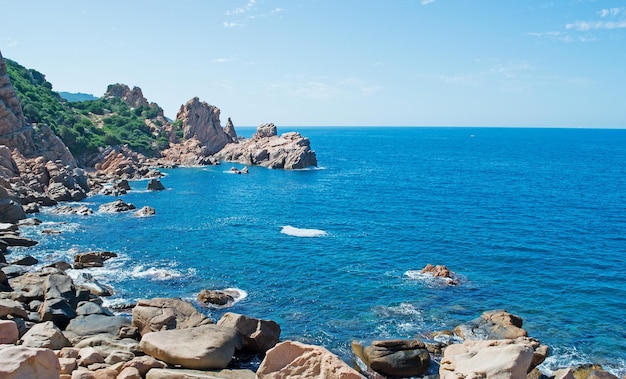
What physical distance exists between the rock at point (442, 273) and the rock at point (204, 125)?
122348 millimetres

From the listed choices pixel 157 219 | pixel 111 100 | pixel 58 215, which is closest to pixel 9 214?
pixel 58 215

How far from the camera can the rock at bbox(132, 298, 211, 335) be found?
31434mm

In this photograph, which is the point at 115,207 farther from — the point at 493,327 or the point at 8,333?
the point at 493,327

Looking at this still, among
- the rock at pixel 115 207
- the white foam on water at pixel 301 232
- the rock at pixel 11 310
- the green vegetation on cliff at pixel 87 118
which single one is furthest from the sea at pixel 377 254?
the green vegetation on cliff at pixel 87 118

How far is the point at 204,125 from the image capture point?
167250 millimetres

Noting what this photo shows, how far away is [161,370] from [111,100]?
18345 cm

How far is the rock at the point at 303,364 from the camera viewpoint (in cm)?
1886

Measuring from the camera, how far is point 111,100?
186500 millimetres

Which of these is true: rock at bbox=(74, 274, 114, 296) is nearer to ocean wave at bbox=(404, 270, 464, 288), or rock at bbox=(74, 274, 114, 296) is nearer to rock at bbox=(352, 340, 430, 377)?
rock at bbox=(352, 340, 430, 377)

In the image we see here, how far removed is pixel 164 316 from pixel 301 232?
1475 inches

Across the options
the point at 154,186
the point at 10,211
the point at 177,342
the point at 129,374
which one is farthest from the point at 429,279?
the point at 154,186

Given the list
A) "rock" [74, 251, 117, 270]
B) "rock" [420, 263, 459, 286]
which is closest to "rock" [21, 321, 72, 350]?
"rock" [74, 251, 117, 270]

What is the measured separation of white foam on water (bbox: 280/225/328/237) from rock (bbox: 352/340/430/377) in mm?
34279

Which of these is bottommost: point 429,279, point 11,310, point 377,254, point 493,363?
point 429,279
